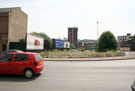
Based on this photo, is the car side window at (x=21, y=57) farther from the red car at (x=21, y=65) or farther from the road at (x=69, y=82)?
the road at (x=69, y=82)

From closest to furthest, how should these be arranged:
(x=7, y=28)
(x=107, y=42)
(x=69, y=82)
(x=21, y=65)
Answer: (x=69, y=82) → (x=21, y=65) → (x=7, y=28) → (x=107, y=42)

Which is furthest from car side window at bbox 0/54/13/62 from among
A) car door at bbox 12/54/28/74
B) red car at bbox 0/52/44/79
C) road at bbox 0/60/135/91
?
road at bbox 0/60/135/91

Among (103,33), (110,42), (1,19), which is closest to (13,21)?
(1,19)

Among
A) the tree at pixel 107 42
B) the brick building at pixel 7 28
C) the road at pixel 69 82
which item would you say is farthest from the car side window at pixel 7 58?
the tree at pixel 107 42

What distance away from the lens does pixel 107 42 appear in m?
32.6

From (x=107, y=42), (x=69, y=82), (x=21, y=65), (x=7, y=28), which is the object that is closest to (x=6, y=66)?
(x=21, y=65)

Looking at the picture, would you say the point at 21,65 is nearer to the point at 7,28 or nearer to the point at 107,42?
the point at 7,28

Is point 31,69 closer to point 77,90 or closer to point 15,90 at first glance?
point 15,90

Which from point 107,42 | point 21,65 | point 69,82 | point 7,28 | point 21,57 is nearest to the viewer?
point 69,82

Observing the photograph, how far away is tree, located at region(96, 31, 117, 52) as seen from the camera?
106 ft

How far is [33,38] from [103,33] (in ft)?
76.5

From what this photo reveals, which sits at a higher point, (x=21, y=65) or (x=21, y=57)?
(x=21, y=57)

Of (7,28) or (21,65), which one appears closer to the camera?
(21,65)

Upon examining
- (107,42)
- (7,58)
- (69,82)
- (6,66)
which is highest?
(107,42)
